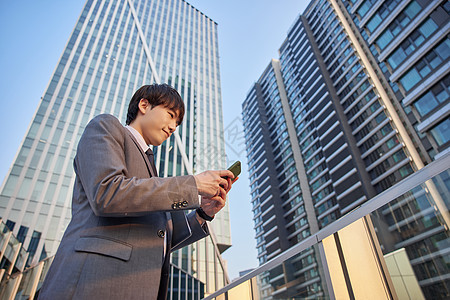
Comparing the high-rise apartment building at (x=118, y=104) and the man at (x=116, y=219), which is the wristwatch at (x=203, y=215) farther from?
the high-rise apartment building at (x=118, y=104)

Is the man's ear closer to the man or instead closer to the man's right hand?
the man

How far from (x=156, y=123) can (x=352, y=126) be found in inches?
1716

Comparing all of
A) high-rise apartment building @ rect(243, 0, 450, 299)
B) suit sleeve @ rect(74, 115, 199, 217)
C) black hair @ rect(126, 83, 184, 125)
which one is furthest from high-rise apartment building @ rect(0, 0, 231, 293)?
suit sleeve @ rect(74, 115, 199, 217)

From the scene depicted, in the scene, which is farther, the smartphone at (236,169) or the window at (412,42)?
the window at (412,42)

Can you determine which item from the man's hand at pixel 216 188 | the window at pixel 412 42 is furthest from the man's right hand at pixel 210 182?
the window at pixel 412 42

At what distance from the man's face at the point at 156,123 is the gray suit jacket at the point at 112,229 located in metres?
0.27

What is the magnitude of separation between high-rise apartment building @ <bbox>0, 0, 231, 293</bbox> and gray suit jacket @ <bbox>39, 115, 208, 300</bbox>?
25.4 ft

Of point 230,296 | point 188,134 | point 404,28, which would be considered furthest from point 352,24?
point 230,296

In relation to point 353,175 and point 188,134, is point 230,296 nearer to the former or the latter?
point 188,134

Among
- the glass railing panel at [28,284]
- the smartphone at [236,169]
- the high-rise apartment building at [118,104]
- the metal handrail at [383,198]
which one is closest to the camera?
the smartphone at [236,169]

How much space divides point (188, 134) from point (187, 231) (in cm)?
3211

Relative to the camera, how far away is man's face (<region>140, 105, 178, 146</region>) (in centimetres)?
127

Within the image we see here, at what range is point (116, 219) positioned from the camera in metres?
0.91

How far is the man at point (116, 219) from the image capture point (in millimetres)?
785
